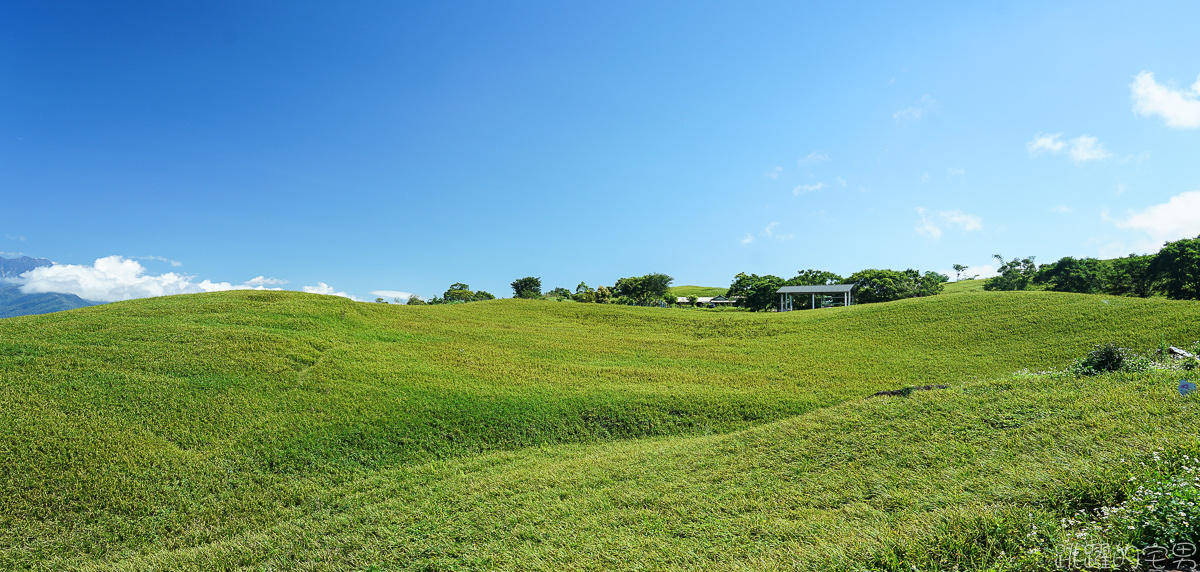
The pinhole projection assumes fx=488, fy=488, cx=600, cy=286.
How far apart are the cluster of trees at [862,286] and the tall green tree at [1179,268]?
61.8 ft

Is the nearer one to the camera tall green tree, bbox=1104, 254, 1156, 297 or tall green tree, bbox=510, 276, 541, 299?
tall green tree, bbox=1104, 254, 1156, 297

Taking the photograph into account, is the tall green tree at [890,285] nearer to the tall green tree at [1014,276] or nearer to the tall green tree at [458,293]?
the tall green tree at [1014,276]

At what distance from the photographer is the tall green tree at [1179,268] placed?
4047 cm

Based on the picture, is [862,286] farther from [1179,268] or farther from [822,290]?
[1179,268]

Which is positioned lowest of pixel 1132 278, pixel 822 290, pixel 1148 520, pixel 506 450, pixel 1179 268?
pixel 506 450

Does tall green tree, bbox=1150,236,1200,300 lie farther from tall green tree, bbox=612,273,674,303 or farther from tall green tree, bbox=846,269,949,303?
tall green tree, bbox=612,273,674,303

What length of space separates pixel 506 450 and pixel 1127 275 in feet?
223

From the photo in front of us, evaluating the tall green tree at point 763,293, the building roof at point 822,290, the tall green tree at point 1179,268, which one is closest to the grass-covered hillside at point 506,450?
the building roof at point 822,290

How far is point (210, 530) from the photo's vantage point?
833 centimetres

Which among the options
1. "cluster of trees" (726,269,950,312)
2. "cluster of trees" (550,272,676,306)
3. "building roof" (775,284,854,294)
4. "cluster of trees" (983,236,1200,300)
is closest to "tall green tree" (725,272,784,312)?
"cluster of trees" (726,269,950,312)

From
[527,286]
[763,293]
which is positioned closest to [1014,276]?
[763,293]

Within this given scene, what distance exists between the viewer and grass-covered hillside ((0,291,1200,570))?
5.86 metres

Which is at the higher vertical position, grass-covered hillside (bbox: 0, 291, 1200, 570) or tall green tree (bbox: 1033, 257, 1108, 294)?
tall green tree (bbox: 1033, 257, 1108, 294)

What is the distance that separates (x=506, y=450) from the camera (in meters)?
11.6
